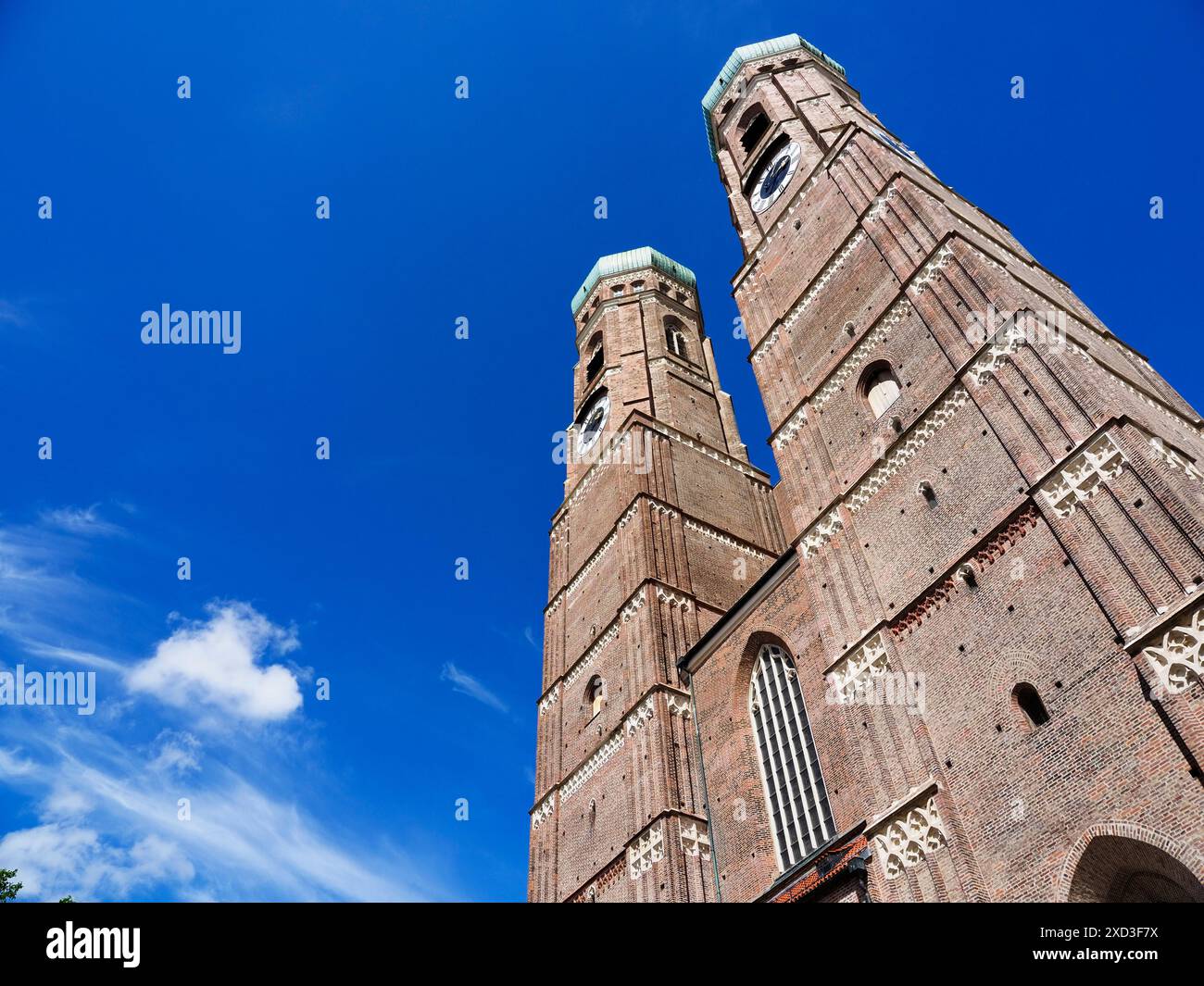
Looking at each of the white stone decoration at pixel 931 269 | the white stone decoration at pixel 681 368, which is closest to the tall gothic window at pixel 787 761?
the white stone decoration at pixel 931 269

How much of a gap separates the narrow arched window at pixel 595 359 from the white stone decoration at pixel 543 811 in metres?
22.3

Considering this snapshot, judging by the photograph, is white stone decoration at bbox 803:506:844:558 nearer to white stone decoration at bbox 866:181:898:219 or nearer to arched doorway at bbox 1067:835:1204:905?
arched doorway at bbox 1067:835:1204:905

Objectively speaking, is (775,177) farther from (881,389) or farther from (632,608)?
(632,608)

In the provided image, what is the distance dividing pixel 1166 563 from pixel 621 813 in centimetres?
1502

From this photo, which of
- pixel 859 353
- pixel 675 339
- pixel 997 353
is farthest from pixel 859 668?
pixel 675 339

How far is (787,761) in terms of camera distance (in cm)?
1859

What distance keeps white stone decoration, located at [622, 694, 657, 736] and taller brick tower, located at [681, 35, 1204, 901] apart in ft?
4.09

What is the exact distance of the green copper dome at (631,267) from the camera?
4700 cm

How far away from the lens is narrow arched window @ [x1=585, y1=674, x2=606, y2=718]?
25.8 metres
